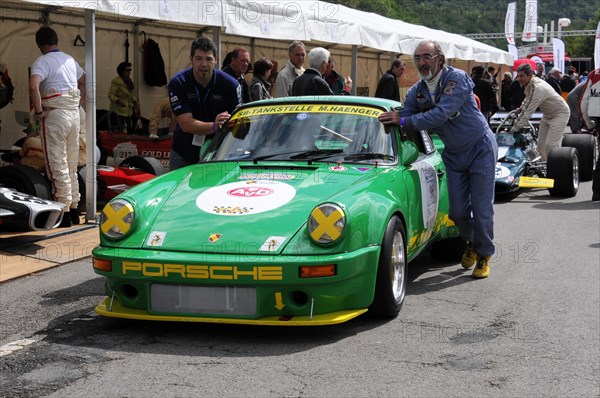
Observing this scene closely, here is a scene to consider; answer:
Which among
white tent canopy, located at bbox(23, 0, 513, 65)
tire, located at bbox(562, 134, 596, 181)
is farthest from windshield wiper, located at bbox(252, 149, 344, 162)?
tire, located at bbox(562, 134, 596, 181)

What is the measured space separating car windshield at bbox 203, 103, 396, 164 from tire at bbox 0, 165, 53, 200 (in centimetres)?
252

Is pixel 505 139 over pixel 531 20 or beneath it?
beneath

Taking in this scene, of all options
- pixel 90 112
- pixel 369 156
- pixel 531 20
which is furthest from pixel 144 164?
pixel 531 20

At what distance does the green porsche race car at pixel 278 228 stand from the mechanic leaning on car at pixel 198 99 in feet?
1.69

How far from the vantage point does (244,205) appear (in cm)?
466

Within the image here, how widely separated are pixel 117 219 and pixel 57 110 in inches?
Answer: 132

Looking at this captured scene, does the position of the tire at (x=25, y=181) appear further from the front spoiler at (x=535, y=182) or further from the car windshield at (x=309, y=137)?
the front spoiler at (x=535, y=182)

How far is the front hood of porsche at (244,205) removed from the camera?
4.37m

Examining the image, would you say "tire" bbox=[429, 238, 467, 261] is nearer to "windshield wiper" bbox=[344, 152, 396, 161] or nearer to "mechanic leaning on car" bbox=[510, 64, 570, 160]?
"windshield wiper" bbox=[344, 152, 396, 161]

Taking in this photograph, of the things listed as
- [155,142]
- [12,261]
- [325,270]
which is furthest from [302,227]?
[155,142]

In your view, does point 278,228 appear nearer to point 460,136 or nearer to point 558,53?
point 460,136

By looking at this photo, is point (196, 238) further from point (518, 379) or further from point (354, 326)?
point (518, 379)

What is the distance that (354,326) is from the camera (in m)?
4.73

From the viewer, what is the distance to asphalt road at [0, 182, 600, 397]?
146 inches
